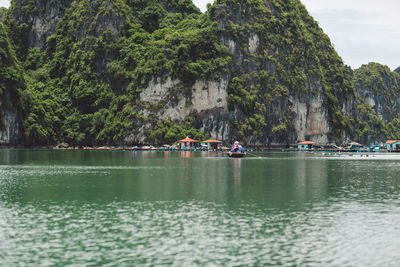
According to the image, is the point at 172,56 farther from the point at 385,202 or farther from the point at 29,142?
the point at 385,202

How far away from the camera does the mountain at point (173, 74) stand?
130125mm

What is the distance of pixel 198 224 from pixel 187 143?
3971 inches

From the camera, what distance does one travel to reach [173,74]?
426ft

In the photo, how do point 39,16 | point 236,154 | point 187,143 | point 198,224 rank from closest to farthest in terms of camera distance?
1. point 198,224
2. point 236,154
3. point 187,143
4. point 39,16

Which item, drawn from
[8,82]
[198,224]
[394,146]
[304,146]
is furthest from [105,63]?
[198,224]

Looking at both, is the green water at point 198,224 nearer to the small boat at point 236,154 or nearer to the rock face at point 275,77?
the small boat at point 236,154

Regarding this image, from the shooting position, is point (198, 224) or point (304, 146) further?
point (304, 146)

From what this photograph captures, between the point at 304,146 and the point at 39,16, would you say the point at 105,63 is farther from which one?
the point at 304,146

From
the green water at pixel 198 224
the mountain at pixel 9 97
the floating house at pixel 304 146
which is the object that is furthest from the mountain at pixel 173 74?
the green water at pixel 198 224

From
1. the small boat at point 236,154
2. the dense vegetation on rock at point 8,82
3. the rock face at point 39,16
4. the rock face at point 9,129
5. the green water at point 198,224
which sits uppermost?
the rock face at point 39,16

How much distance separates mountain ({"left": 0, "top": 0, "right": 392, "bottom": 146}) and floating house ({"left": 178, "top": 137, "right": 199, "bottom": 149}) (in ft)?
11.6

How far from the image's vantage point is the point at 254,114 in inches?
5276

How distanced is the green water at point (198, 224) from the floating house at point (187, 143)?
81.5 m

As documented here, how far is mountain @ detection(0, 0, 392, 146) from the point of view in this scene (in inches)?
5123
